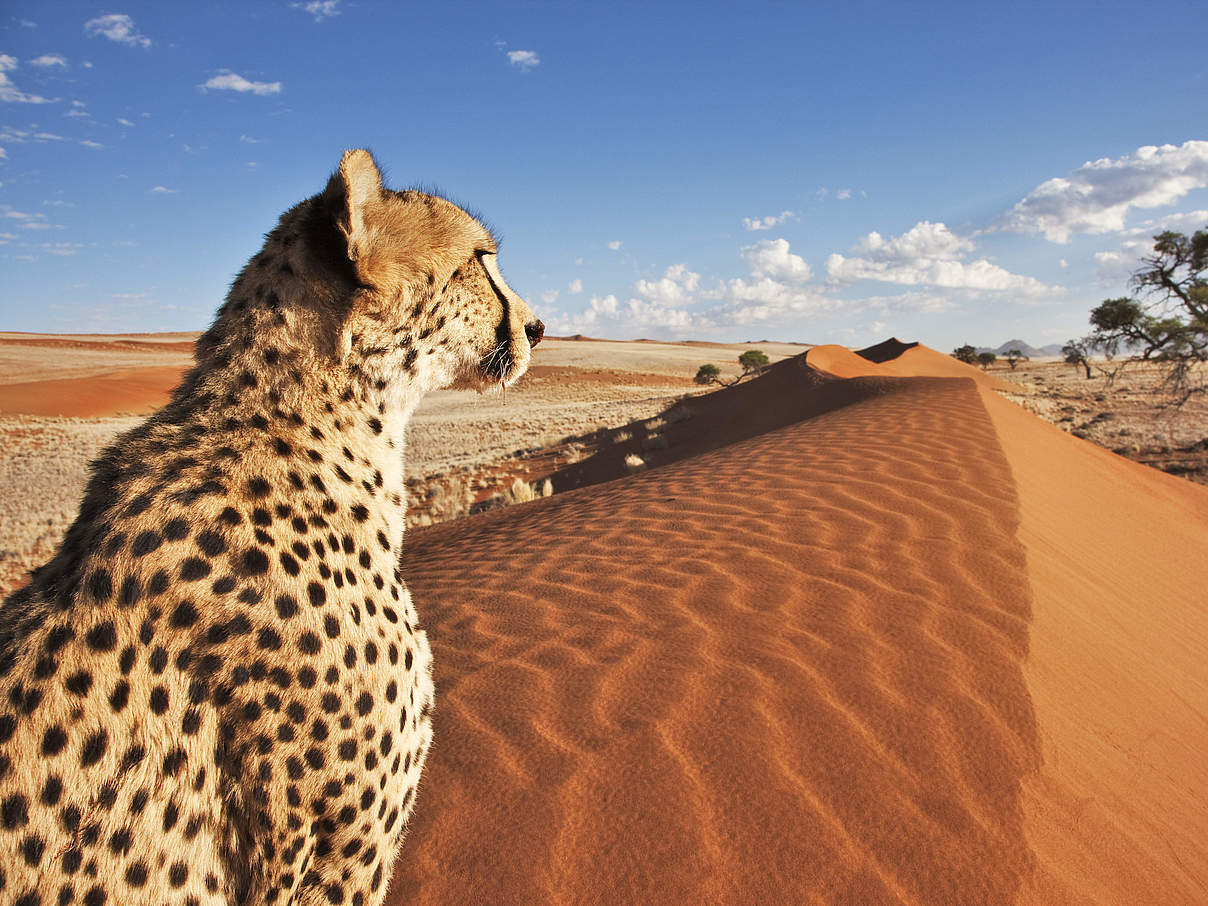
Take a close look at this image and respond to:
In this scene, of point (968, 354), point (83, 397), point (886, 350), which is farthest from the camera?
point (968, 354)

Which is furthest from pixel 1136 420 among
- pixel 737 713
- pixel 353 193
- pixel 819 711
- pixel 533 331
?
pixel 353 193

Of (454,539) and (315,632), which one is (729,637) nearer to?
(315,632)

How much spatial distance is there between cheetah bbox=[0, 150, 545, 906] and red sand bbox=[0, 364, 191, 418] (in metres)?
33.1

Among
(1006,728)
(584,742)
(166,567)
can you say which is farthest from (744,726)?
(166,567)

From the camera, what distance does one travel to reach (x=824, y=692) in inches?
131

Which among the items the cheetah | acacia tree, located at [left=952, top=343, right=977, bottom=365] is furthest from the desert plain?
acacia tree, located at [left=952, top=343, right=977, bottom=365]

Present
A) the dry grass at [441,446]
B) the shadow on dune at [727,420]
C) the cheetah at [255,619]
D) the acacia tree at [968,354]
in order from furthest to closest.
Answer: the acacia tree at [968,354], the shadow on dune at [727,420], the dry grass at [441,446], the cheetah at [255,619]

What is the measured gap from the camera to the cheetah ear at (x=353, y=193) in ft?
6.13

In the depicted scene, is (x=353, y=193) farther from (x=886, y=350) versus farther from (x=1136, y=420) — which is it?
(x=886, y=350)

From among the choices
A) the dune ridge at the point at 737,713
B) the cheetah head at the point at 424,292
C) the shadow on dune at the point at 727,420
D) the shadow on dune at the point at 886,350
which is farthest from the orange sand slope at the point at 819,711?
the shadow on dune at the point at 886,350

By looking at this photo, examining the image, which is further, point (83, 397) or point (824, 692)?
point (83, 397)

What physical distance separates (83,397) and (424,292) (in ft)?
137

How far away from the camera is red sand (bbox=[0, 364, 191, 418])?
106ft

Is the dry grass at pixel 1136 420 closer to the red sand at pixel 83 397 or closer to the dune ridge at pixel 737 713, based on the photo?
the dune ridge at pixel 737 713
